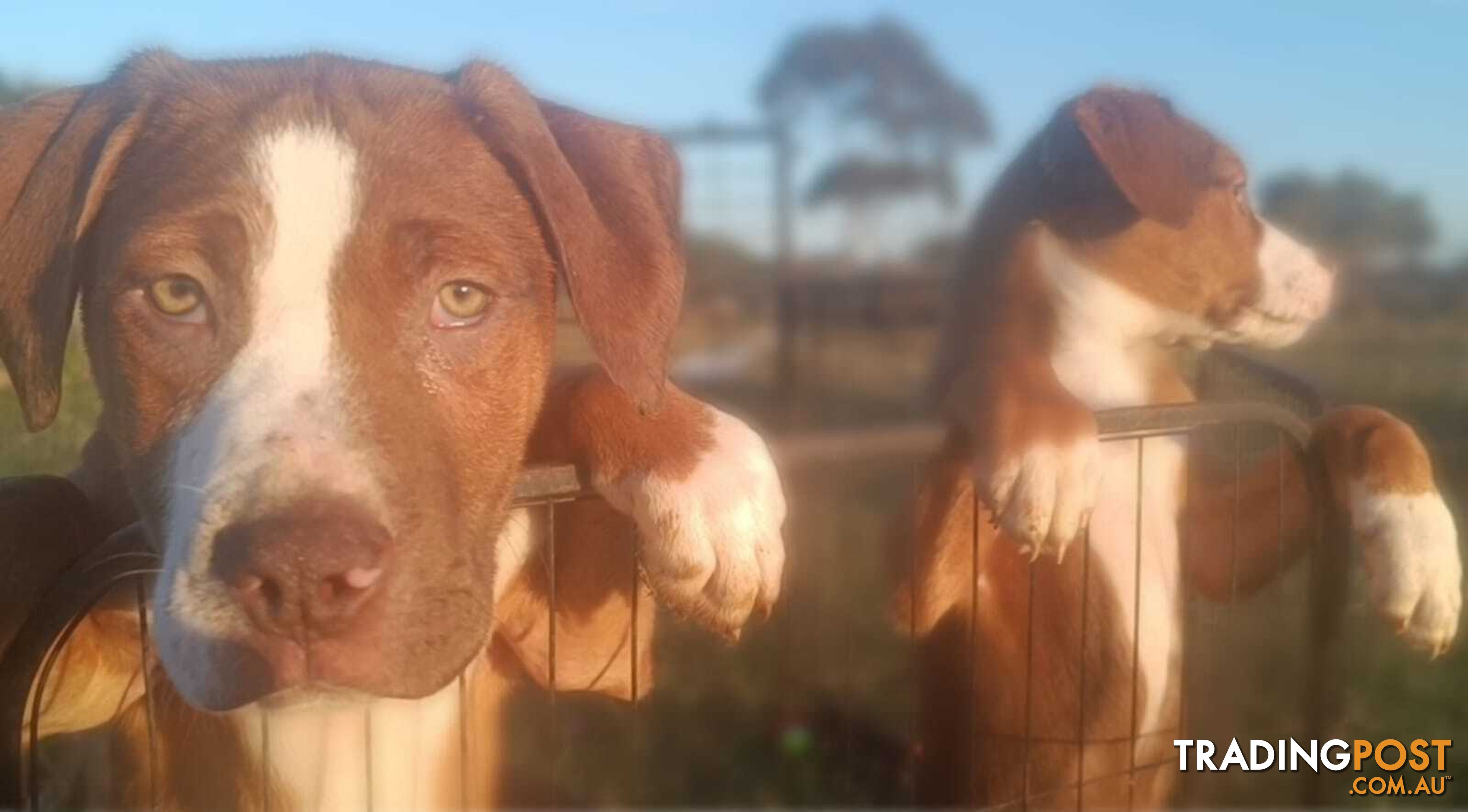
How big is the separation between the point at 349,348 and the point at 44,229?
0.45 meters

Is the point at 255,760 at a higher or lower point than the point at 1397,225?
lower

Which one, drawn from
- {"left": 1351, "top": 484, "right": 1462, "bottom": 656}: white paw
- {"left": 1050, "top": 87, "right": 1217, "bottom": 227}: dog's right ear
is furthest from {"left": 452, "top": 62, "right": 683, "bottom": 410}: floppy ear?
{"left": 1351, "top": 484, "right": 1462, "bottom": 656}: white paw

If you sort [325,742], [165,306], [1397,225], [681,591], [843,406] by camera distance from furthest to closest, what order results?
[843,406] → [1397,225] → [325,742] → [681,591] → [165,306]

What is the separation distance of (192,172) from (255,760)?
0.87 m

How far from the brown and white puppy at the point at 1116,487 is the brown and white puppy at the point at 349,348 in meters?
0.69

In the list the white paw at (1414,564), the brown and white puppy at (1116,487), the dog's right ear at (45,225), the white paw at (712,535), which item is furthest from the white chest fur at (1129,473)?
the dog's right ear at (45,225)

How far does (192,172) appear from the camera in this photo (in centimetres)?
157

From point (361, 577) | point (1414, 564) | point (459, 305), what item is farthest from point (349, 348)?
point (1414, 564)

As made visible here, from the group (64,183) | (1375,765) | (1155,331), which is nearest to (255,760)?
(64,183)

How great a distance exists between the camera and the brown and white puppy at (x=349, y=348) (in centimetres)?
135

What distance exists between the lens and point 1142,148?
239 cm

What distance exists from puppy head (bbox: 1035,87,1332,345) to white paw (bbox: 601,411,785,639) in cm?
109

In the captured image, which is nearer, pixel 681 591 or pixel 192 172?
pixel 192 172

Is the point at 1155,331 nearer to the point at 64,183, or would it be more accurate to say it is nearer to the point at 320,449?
the point at 320,449
